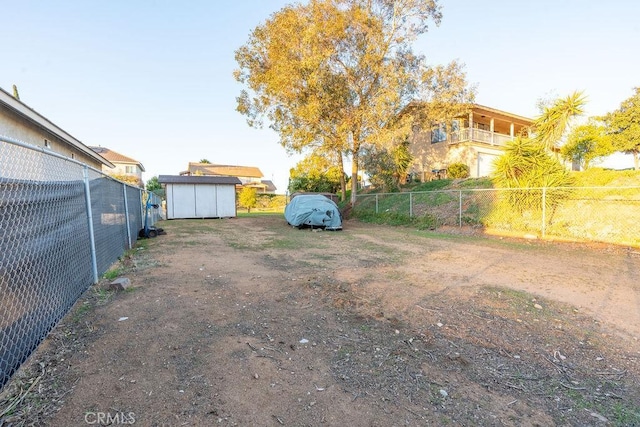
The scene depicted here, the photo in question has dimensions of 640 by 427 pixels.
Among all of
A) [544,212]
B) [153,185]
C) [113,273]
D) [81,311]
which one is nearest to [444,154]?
[544,212]

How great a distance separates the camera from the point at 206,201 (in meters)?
20.0

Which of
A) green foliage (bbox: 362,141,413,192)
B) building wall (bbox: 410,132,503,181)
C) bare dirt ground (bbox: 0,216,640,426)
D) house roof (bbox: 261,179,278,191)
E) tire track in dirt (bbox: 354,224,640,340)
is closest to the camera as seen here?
bare dirt ground (bbox: 0,216,640,426)

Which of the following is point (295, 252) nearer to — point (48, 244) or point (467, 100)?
point (48, 244)

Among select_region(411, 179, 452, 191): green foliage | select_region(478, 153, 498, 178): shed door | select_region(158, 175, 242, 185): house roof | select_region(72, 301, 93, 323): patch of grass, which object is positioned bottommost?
select_region(72, 301, 93, 323): patch of grass

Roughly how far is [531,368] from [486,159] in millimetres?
20552

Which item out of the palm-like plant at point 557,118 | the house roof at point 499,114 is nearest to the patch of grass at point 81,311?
the palm-like plant at point 557,118

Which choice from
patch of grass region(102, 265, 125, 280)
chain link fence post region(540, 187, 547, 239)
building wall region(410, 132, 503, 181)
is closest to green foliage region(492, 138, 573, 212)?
chain link fence post region(540, 187, 547, 239)

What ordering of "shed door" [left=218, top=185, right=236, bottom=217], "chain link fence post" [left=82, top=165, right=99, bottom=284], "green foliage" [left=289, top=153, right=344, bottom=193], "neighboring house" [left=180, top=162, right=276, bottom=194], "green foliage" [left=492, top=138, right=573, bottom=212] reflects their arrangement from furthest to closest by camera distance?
"neighboring house" [left=180, top=162, right=276, bottom=194], "green foliage" [left=289, top=153, right=344, bottom=193], "shed door" [left=218, top=185, right=236, bottom=217], "green foliage" [left=492, top=138, right=573, bottom=212], "chain link fence post" [left=82, top=165, right=99, bottom=284]

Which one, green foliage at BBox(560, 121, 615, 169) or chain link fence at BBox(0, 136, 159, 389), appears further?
green foliage at BBox(560, 121, 615, 169)

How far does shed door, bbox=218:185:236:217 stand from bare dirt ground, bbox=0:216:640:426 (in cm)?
1612

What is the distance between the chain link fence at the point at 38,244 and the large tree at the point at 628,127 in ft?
93.7

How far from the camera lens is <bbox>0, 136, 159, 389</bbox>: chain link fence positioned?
2.14m

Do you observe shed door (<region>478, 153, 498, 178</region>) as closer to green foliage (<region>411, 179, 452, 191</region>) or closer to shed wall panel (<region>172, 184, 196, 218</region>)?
green foliage (<region>411, 179, 452, 191</region>)

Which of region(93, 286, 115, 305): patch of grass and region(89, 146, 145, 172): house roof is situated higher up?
region(89, 146, 145, 172): house roof
